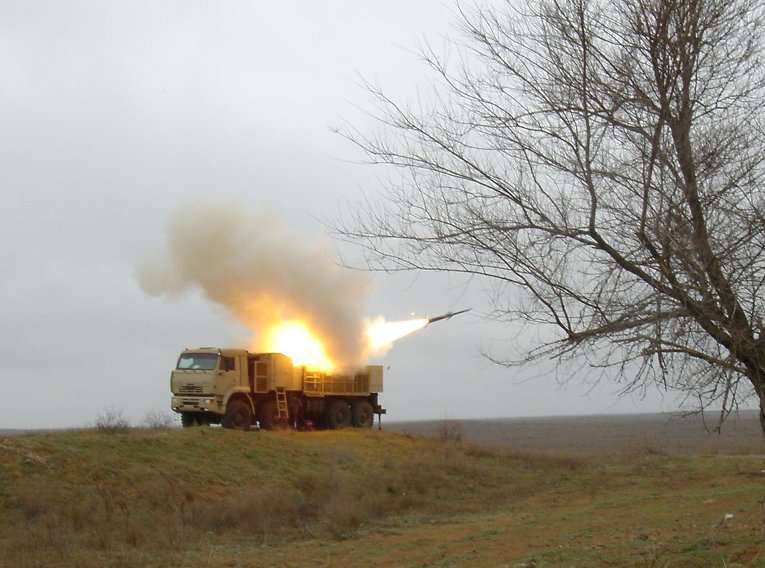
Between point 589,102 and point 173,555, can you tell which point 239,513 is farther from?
point 589,102

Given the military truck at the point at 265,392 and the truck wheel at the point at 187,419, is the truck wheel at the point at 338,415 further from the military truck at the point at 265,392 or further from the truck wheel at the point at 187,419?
the truck wheel at the point at 187,419

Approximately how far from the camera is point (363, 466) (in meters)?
28.0

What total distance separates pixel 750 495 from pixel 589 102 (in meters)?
12.7

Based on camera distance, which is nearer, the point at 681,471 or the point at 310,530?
the point at 310,530

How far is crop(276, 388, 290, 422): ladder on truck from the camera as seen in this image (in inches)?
1332

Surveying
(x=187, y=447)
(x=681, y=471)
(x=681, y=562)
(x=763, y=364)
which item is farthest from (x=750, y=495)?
(x=187, y=447)

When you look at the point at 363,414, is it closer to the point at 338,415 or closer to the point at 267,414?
the point at 338,415

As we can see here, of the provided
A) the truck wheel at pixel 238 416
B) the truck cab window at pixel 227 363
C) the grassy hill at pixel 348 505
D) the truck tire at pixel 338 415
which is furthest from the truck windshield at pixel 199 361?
the truck tire at pixel 338 415

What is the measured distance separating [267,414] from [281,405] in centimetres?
59

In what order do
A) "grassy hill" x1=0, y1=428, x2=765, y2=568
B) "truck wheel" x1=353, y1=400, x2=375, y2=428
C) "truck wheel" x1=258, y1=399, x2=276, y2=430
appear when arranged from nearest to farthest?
"grassy hill" x1=0, y1=428, x2=765, y2=568
"truck wheel" x1=258, y1=399, x2=276, y2=430
"truck wheel" x1=353, y1=400, x2=375, y2=428

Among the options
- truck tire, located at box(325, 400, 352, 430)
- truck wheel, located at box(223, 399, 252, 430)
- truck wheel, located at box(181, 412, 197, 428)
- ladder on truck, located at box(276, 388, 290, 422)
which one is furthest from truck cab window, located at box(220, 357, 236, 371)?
truck tire, located at box(325, 400, 352, 430)

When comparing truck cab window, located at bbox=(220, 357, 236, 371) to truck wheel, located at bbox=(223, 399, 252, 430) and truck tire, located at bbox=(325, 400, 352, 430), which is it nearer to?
truck wheel, located at bbox=(223, 399, 252, 430)

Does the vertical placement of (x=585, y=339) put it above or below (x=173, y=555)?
above

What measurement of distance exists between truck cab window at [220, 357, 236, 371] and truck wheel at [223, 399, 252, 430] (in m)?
1.21
